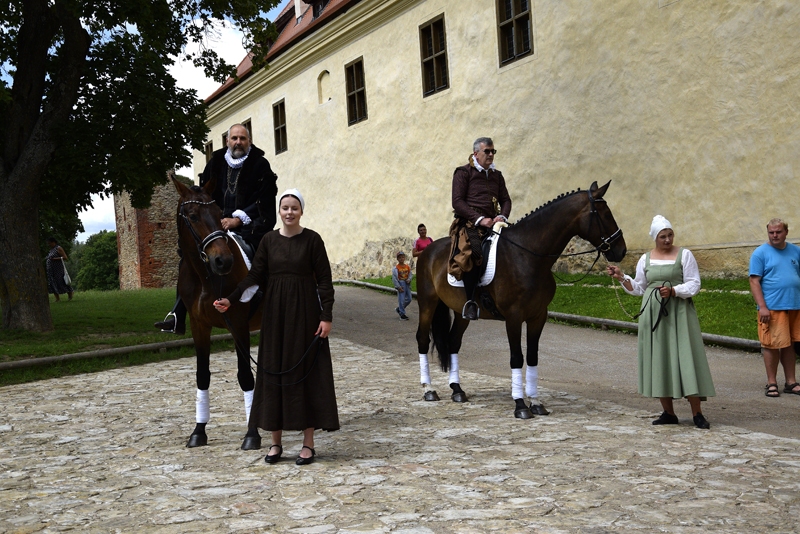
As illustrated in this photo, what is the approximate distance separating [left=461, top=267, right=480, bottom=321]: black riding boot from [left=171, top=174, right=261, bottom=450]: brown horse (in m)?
2.41

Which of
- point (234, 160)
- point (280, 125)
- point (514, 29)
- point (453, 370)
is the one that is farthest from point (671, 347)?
point (280, 125)

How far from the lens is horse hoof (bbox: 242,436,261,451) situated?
22.2 ft

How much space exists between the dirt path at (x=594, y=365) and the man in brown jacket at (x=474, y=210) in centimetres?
177

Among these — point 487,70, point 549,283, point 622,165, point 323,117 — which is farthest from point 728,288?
point 323,117

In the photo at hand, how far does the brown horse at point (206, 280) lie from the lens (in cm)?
663

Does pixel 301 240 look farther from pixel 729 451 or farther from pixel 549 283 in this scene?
pixel 729 451

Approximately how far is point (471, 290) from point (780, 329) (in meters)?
3.45

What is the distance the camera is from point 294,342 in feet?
20.6

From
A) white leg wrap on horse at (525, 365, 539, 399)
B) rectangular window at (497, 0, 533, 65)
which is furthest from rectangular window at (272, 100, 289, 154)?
white leg wrap on horse at (525, 365, 539, 399)

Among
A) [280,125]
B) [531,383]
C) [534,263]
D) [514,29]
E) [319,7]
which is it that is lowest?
[531,383]

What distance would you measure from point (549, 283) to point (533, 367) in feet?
2.87

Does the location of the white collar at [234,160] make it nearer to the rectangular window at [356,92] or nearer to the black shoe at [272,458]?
the black shoe at [272,458]

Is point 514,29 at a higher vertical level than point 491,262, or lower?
higher

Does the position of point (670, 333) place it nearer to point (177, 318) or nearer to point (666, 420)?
point (666, 420)
